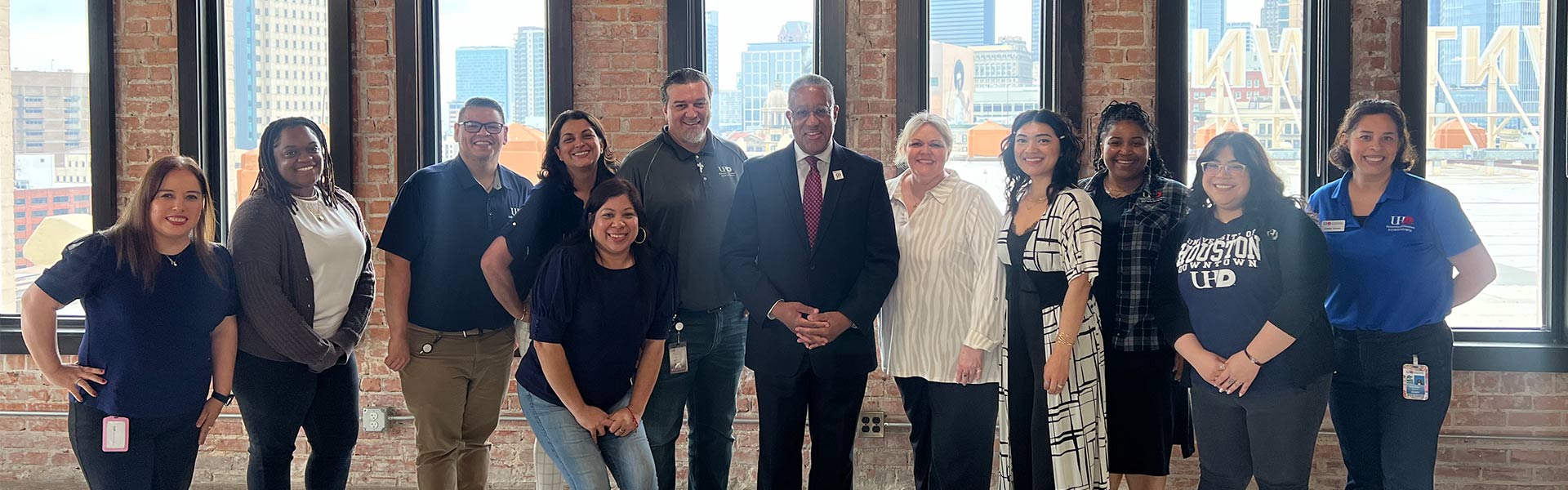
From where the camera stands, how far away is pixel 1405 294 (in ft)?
10.2

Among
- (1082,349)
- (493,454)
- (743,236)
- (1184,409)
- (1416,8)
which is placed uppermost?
(1416,8)

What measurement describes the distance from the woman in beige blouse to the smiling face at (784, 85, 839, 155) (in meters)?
0.27

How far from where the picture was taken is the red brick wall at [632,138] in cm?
401

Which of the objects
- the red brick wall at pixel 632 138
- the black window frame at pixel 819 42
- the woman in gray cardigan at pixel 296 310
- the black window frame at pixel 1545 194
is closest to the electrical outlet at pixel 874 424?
the red brick wall at pixel 632 138

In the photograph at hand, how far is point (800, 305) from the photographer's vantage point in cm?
303

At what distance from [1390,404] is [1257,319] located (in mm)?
652

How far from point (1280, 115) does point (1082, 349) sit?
1.81 meters

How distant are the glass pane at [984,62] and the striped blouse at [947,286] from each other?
1.13 m

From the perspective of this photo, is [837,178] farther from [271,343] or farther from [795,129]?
[271,343]

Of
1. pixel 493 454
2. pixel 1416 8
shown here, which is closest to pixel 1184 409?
pixel 1416 8

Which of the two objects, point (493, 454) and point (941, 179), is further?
point (493, 454)

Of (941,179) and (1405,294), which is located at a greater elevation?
(941,179)

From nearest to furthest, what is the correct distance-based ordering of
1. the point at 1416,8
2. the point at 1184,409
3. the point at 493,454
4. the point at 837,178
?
the point at 837,178 → the point at 1184,409 → the point at 1416,8 → the point at 493,454

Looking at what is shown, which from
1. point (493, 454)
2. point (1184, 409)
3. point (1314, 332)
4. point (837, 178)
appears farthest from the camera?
point (493, 454)
